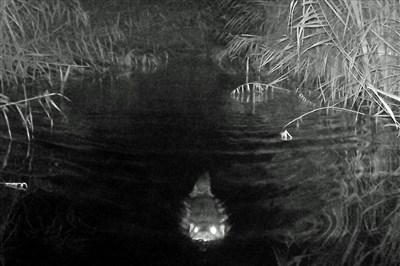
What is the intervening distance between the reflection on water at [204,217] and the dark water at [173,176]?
44 mm

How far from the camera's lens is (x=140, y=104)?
608 centimetres

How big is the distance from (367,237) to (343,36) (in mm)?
2036

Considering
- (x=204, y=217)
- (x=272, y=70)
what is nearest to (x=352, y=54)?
(x=272, y=70)

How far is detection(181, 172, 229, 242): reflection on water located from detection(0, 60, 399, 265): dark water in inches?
1.7

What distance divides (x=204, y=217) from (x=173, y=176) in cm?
66

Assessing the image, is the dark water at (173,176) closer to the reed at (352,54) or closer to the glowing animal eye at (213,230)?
the glowing animal eye at (213,230)

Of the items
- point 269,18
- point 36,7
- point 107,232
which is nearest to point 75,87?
point 36,7

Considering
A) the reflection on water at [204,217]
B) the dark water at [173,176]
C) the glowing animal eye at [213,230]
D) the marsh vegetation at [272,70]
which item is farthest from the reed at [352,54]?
the glowing animal eye at [213,230]

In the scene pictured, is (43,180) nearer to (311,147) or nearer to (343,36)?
(311,147)

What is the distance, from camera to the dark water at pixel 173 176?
3291 mm

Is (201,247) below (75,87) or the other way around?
below

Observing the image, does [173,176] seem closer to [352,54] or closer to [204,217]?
[204,217]

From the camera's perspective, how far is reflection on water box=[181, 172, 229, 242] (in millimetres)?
3387

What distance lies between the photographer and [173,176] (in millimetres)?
4168
